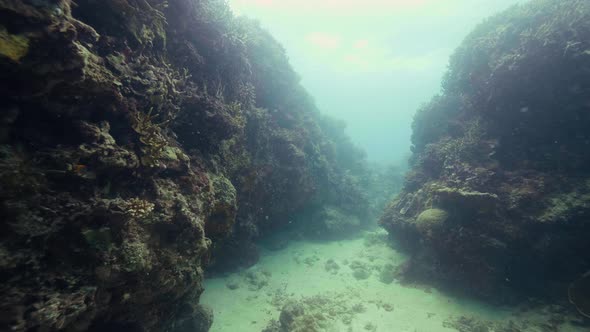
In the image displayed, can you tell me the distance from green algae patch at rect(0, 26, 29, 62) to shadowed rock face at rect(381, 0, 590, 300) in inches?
437

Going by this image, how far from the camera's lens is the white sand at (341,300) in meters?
8.22

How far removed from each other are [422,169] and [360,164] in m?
10.6

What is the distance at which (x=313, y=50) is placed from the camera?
52938mm

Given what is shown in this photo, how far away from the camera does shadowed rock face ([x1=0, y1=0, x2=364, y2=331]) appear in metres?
3.20

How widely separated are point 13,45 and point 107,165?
1726 millimetres

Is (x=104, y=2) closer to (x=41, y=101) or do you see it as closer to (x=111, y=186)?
(x=41, y=101)

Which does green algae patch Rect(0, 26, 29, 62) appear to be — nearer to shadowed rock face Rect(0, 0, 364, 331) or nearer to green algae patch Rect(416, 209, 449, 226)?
shadowed rock face Rect(0, 0, 364, 331)

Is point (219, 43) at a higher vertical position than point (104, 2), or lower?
higher

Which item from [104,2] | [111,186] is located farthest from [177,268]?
[104,2]

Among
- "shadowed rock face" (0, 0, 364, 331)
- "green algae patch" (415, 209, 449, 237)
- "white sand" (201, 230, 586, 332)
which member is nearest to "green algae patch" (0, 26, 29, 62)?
"shadowed rock face" (0, 0, 364, 331)

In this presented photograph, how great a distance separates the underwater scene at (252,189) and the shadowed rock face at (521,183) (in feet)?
0.19

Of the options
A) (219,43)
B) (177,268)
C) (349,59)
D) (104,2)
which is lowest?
(177,268)

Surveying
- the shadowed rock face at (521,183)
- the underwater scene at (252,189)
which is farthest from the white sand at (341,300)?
the shadowed rock face at (521,183)

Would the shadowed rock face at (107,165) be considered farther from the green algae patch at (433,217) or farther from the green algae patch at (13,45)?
the green algae patch at (433,217)
